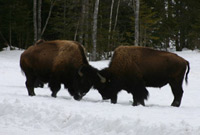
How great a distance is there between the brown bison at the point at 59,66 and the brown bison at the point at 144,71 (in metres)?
0.93

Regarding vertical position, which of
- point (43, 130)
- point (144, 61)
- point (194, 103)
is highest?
point (144, 61)

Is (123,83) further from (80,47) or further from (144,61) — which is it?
(80,47)

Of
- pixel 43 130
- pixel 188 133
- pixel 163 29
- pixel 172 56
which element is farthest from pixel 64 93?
pixel 163 29

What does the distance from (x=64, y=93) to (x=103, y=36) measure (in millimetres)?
14409

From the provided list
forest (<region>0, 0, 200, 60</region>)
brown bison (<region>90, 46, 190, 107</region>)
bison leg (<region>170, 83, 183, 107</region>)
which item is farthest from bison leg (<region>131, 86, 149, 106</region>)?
forest (<region>0, 0, 200, 60</region>)

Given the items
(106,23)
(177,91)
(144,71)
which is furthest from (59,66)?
(106,23)

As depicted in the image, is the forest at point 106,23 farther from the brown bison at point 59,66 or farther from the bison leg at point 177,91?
the bison leg at point 177,91

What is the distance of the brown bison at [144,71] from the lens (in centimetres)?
934

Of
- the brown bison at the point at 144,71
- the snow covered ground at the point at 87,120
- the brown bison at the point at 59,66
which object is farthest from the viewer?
the brown bison at the point at 59,66

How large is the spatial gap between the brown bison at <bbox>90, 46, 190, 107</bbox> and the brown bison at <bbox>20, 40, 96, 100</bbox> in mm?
929

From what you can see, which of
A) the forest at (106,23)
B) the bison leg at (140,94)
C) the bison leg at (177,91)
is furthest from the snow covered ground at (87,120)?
the forest at (106,23)

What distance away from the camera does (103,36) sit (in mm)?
26219

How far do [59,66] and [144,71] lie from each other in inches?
96.8

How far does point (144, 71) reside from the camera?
371 inches
